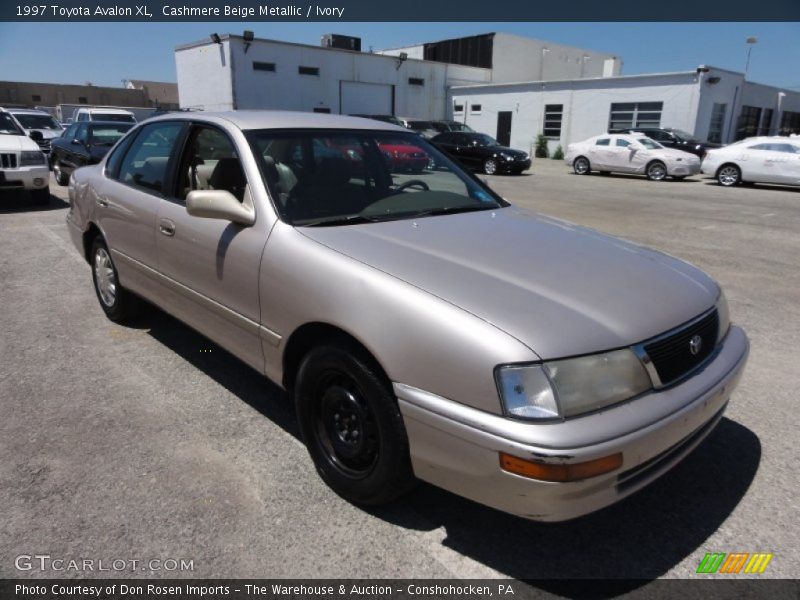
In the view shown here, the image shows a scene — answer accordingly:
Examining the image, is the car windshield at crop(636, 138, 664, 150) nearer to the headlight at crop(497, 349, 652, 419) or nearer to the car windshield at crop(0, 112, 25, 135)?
the car windshield at crop(0, 112, 25, 135)

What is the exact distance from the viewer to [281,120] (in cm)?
345

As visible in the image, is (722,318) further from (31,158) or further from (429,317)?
(31,158)

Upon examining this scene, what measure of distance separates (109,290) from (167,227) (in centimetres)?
157

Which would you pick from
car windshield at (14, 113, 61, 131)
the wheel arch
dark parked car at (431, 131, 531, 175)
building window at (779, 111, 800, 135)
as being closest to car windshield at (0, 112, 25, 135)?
car windshield at (14, 113, 61, 131)

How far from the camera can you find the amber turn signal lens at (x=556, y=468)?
1863 mm

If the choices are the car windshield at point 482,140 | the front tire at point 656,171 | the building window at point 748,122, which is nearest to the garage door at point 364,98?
the car windshield at point 482,140

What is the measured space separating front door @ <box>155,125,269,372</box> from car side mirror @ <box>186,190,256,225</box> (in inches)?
2.1

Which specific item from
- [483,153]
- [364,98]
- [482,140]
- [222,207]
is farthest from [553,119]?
[222,207]

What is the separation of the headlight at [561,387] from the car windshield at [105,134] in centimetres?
1167

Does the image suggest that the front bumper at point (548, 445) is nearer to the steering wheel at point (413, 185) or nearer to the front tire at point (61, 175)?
the steering wheel at point (413, 185)

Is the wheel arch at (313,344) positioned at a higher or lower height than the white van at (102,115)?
lower

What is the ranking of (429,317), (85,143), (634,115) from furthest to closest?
(634,115) → (85,143) → (429,317)

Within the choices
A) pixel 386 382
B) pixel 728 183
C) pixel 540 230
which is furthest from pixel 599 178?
pixel 386 382

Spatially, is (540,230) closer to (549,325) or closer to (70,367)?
(549,325)
